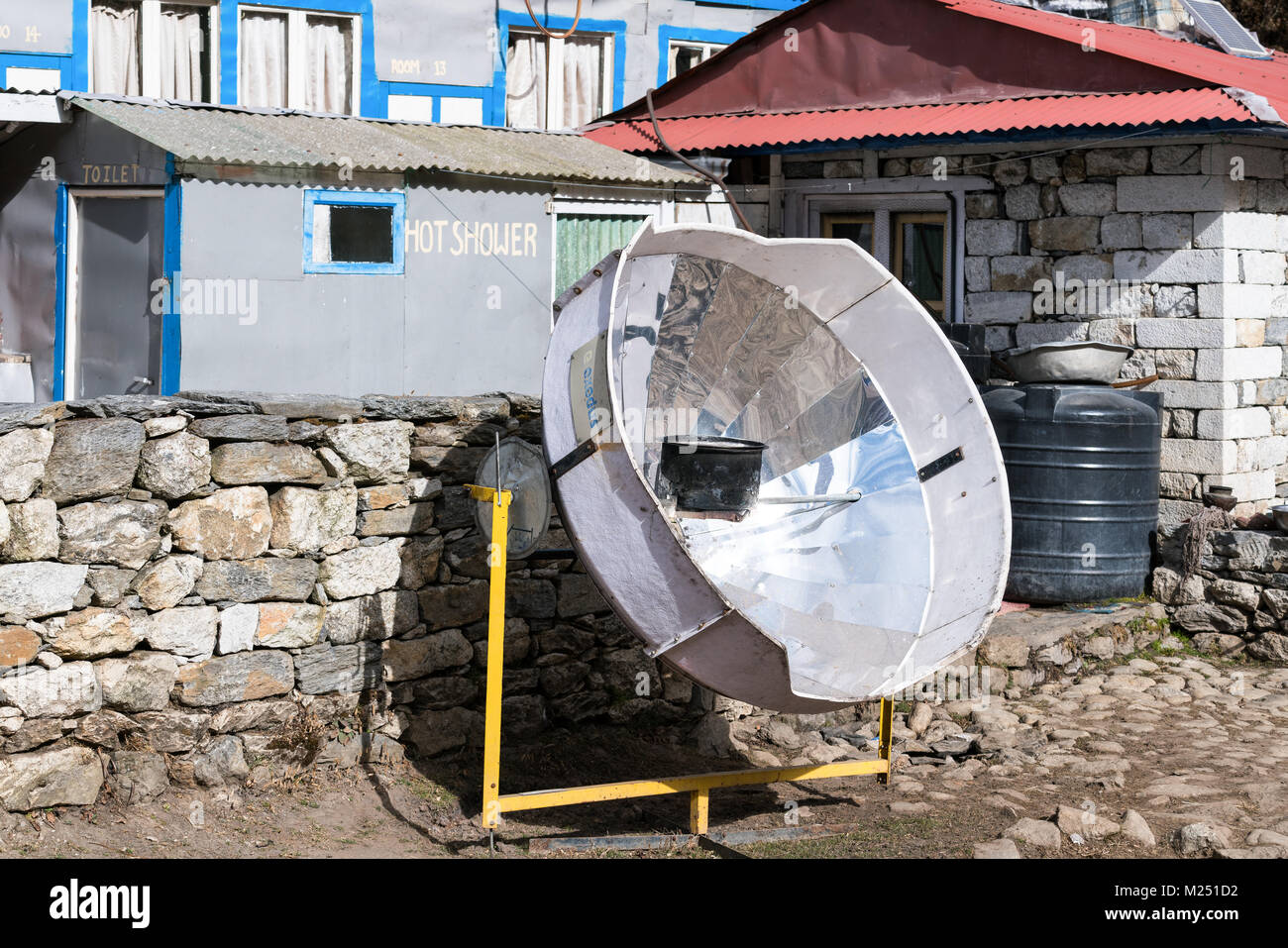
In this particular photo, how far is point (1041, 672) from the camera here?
902 cm

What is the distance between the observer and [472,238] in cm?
1172

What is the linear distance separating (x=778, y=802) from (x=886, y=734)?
0.62 m

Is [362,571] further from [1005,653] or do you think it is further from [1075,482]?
[1075,482]

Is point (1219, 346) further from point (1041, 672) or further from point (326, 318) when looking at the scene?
point (326, 318)

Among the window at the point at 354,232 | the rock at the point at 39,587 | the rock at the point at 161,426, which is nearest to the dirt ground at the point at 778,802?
the rock at the point at 39,587

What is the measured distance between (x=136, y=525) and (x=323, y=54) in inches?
324

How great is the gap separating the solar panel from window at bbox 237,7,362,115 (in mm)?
7900

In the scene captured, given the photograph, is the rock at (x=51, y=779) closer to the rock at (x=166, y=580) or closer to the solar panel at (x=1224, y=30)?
the rock at (x=166, y=580)

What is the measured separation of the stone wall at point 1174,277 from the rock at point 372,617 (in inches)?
Answer: 229

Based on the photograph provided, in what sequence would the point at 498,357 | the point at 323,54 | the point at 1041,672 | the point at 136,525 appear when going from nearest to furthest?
the point at 136,525 → the point at 1041,672 → the point at 498,357 → the point at 323,54

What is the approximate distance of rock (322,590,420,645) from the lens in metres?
6.66

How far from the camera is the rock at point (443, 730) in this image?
7.00m

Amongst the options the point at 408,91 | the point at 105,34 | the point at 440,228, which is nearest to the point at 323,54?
the point at 408,91

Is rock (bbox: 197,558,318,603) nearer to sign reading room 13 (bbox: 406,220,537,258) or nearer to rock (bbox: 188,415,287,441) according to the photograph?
rock (bbox: 188,415,287,441)
